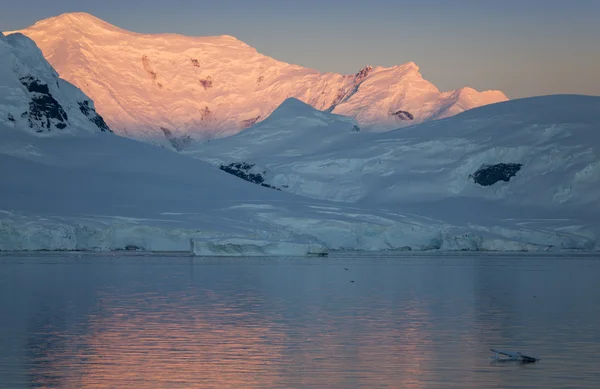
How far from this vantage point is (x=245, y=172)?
12125 centimetres

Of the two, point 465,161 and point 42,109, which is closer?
point 42,109

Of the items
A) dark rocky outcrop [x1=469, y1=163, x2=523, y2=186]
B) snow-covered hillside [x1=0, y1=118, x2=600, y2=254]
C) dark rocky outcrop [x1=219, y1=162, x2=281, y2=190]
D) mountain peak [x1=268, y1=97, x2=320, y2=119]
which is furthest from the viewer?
mountain peak [x1=268, y1=97, x2=320, y2=119]

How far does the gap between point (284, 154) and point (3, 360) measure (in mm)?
104703

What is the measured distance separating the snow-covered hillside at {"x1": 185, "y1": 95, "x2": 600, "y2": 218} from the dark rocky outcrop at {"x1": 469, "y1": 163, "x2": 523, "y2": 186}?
0.10m

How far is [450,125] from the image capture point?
124062 millimetres

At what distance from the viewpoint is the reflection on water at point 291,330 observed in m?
20.8

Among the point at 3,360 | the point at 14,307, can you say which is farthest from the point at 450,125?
the point at 3,360

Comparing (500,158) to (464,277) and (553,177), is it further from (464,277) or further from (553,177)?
(464,277)

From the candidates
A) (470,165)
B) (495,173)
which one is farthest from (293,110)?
(495,173)

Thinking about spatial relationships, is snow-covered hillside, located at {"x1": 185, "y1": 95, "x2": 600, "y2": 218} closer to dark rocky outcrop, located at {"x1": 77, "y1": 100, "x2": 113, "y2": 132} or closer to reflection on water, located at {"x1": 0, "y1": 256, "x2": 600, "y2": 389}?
dark rocky outcrop, located at {"x1": 77, "y1": 100, "x2": 113, "y2": 132}

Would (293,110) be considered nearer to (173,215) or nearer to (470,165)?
(470,165)

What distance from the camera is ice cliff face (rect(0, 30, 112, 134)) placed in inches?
3932

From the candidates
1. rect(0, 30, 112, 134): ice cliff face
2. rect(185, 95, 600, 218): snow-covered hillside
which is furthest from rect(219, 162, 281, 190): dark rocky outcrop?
rect(0, 30, 112, 134): ice cliff face

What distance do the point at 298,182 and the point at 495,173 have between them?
2056 centimetres
